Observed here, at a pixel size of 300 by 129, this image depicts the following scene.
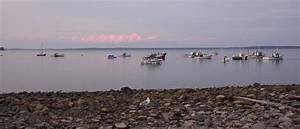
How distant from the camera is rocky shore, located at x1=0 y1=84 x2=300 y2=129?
9.66 m

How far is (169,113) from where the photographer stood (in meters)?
10.6

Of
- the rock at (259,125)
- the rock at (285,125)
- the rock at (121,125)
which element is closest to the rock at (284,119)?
the rock at (285,125)

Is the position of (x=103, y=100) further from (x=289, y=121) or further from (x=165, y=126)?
(x=289, y=121)

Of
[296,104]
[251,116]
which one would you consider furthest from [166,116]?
[296,104]

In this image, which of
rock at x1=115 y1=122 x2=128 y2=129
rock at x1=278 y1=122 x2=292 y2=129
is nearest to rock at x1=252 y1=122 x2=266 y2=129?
rock at x1=278 y1=122 x2=292 y2=129

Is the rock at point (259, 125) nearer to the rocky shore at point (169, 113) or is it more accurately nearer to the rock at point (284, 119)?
the rocky shore at point (169, 113)

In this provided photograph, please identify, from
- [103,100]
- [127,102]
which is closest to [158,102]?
[127,102]

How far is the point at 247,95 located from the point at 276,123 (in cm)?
311

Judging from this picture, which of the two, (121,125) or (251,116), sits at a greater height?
(251,116)

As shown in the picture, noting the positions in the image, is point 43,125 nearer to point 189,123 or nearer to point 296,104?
point 189,123

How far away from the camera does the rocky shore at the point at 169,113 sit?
9664mm

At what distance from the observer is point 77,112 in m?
11.2

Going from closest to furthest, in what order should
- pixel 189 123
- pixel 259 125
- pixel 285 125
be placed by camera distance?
pixel 285 125
pixel 259 125
pixel 189 123

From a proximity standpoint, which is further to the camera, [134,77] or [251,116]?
[134,77]
